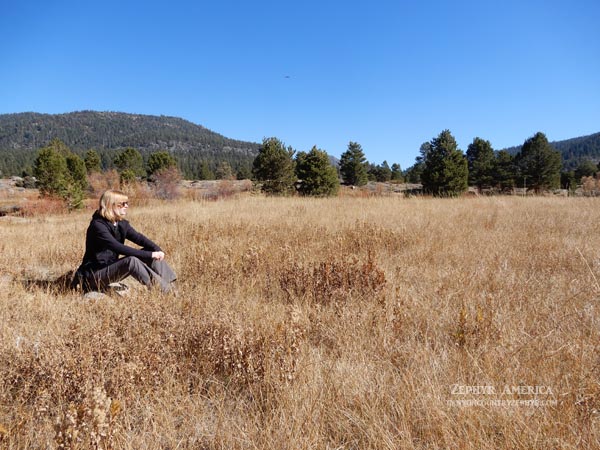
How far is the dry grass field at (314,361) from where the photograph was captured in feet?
4.67

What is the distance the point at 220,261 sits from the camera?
4031 mm

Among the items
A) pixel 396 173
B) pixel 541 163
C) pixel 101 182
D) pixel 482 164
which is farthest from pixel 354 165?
pixel 101 182

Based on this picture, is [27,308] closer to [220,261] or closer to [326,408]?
[220,261]

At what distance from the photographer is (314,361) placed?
1991 mm

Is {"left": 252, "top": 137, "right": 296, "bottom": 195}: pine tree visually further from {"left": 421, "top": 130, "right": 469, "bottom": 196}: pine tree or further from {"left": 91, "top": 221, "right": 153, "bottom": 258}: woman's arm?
{"left": 91, "top": 221, "right": 153, "bottom": 258}: woman's arm

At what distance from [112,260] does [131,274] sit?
0.38 meters

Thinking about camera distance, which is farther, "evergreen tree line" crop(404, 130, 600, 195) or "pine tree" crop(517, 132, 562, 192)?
"pine tree" crop(517, 132, 562, 192)

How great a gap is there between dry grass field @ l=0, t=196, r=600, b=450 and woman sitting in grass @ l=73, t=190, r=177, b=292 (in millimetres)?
257

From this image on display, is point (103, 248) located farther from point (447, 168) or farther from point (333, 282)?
point (447, 168)

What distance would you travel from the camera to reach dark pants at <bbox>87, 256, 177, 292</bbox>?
338cm

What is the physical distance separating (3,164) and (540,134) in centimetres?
14104

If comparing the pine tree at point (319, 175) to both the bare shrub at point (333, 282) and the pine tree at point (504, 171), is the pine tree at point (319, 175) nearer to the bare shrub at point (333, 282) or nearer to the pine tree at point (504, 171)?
the bare shrub at point (333, 282)

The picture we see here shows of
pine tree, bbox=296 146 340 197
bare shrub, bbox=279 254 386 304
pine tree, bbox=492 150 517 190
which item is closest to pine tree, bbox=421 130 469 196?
pine tree, bbox=296 146 340 197

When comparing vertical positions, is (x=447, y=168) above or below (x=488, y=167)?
below
